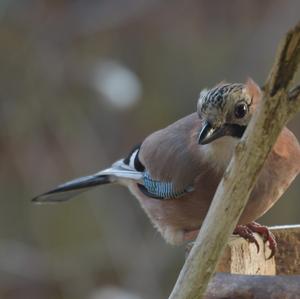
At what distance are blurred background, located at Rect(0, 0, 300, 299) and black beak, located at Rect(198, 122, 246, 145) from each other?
6.49 ft

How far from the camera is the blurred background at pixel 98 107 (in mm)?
5504

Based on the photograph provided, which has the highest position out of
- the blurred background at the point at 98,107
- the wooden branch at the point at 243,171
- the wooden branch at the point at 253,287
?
the wooden branch at the point at 243,171

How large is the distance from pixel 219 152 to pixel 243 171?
1534 millimetres

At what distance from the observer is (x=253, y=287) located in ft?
6.38

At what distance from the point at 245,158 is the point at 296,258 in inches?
48.5

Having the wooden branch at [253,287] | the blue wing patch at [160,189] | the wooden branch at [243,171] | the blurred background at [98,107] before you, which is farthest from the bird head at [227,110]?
the blurred background at [98,107]

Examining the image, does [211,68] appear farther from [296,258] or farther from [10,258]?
[296,258]

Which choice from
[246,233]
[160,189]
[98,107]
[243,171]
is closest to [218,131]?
[246,233]

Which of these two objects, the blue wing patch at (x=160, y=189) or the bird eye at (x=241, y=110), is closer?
the bird eye at (x=241, y=110)

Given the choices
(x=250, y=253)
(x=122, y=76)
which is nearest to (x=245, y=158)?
(x=250, y=253)

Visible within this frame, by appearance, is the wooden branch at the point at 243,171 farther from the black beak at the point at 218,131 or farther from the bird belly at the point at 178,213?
the bird belly at the point at 178,213

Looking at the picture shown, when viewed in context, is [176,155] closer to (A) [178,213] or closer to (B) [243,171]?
(A) [178,213]

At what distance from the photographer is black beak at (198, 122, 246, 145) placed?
2896 millimetres

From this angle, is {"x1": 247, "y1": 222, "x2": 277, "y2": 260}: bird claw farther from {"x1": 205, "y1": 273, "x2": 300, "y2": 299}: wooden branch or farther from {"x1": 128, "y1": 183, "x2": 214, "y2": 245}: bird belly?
{"x1": 205, "y1": 273, "x2": 300, "y2": 299}: wooden branch
